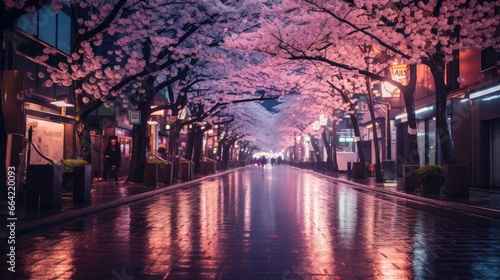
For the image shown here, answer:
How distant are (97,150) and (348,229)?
2703 cm

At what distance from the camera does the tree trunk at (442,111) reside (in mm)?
20656

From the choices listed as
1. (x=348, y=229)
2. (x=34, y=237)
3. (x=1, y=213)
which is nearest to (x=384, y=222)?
(x=348, y=229)

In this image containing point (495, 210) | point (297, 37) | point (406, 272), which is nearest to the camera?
point (406, 272)

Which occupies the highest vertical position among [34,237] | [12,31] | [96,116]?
[12,31]

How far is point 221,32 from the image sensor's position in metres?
26.6

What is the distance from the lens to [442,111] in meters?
21.1

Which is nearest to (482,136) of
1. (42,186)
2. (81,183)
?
(81,183)

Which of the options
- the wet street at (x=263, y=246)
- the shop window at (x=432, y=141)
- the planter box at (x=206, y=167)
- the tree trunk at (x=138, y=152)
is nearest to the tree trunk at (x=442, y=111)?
the wet street at (x=263, y=246)

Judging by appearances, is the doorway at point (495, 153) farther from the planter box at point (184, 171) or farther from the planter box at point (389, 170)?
the planter box at point (184, 171)

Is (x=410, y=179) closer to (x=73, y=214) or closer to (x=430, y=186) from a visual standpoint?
(x=430, y=186)

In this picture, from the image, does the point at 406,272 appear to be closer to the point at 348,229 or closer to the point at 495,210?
the point at 348,229

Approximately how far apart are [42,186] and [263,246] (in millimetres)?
7352

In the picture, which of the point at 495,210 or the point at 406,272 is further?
the point at 495,210

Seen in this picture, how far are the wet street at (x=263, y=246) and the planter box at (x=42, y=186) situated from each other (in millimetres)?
1122
